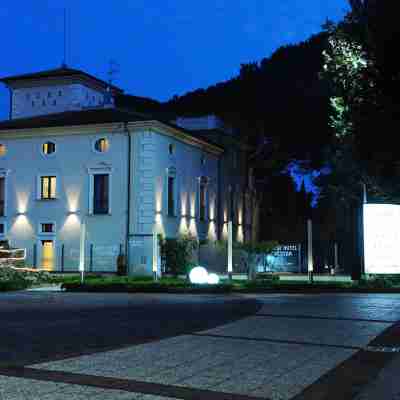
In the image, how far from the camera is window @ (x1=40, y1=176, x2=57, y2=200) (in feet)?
131

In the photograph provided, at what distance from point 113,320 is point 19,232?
27.0 m

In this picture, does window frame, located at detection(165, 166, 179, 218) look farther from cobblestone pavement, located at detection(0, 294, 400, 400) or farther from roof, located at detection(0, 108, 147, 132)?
cobblestone pavement, located at detection(0, 294, 400, 400)

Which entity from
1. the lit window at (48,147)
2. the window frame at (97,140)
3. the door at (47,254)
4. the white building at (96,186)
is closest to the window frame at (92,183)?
the white building at (96,186)

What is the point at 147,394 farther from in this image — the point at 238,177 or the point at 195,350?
the point at 238,177

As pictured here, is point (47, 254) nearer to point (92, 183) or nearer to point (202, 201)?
point (92, 183)

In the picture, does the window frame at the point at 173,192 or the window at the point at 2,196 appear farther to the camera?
the window at the point at 2,196

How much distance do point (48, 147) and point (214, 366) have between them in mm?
33223

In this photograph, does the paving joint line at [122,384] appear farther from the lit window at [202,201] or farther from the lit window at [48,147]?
the lit window at [202,201]

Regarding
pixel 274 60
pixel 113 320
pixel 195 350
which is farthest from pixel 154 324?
pixel 274 60

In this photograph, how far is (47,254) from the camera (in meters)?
39.2

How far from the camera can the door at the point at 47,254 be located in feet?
128

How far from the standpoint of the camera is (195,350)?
31.6ft

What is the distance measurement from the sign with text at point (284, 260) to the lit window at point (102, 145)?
1058 cm

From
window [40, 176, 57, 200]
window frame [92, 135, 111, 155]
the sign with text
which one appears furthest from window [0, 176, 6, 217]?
the sign with text
